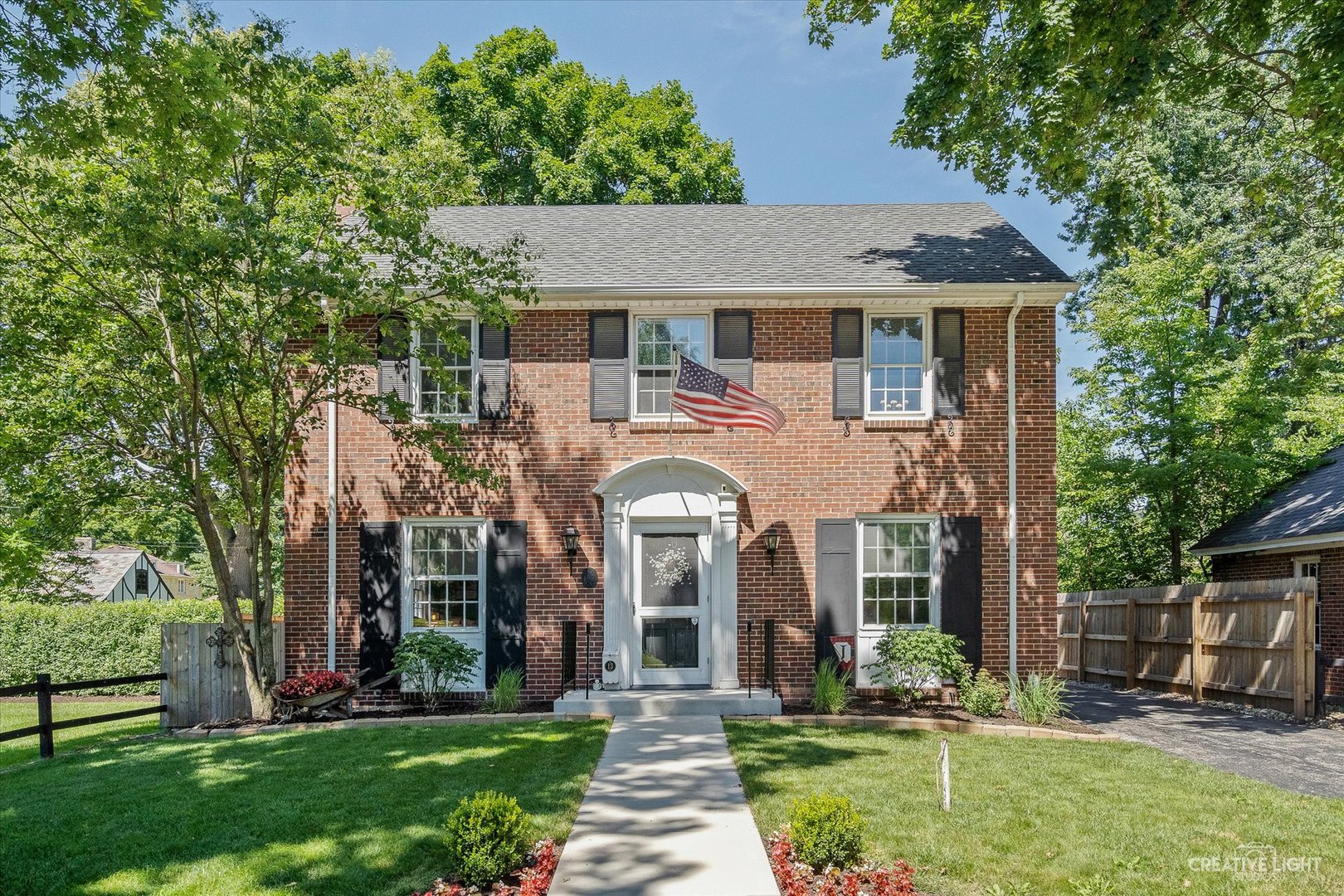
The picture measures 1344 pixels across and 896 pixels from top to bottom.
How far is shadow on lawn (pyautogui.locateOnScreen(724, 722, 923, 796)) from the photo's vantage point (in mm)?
7613

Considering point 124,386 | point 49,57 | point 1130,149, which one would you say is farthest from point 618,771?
point 1130,149

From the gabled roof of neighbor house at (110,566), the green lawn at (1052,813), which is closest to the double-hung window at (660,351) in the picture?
the green lawn at (1052,813)

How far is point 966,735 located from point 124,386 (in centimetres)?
1173

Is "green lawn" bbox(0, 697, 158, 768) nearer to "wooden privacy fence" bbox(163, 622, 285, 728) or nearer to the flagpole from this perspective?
"wooden privacy fence" bbox(163, 622, 285, 728)

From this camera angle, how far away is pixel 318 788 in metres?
7.02

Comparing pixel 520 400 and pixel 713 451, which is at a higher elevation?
pixel 520 400

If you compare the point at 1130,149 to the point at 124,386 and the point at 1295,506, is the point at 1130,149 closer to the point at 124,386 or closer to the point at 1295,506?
the point at 1295,506

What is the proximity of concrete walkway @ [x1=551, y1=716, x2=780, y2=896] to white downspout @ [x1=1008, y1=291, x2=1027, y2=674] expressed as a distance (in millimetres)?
5001

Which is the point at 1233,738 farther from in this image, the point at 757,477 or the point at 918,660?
the point at 757,477

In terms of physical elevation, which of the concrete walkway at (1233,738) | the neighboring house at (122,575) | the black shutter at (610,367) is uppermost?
the black shutter at (610,367)

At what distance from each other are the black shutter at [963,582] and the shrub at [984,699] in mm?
735

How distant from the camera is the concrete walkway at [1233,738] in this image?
27.0ft

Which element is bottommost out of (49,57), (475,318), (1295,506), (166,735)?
(166,735)

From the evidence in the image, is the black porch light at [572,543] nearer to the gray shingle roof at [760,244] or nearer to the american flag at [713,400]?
the american flag at [713,400]
